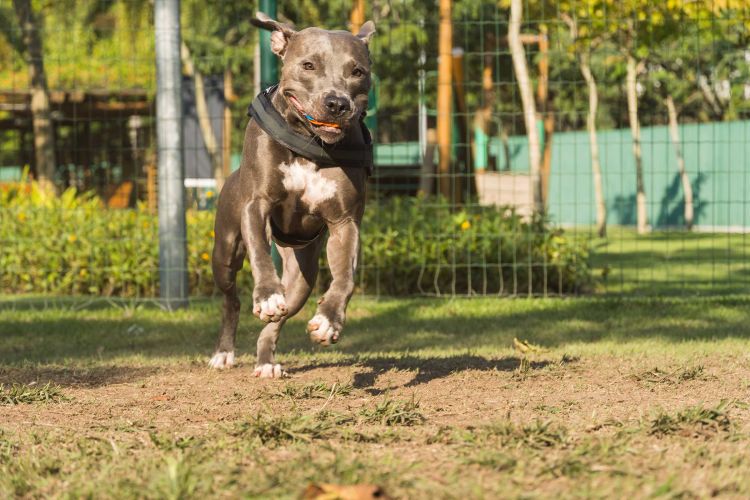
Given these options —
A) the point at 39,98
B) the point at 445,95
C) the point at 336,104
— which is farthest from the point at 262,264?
the point at 39,98

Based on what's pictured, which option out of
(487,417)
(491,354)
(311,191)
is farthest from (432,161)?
(487,417)

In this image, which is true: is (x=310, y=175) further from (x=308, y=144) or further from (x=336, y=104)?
(x=336, y=104)

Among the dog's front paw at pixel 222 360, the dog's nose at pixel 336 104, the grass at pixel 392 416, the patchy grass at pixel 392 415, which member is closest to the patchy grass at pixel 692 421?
the grass at pixel 392 416

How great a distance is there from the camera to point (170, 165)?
393 inches

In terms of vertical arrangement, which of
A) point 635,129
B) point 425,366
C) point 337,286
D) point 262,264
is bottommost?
point 425,366

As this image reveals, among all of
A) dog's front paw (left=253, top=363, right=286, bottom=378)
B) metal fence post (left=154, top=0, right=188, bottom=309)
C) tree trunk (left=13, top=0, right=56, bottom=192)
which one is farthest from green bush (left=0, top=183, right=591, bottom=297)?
dog's front paw (left=253, top=363, right=286, bottom=378)

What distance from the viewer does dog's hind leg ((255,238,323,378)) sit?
6.03m

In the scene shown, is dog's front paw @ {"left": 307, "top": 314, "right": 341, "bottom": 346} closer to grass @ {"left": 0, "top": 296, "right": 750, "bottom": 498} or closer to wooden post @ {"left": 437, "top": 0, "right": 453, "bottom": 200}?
grass @ {"left": 0, "top": 296, "right": 750, "bottom": 498}

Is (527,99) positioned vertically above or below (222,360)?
above

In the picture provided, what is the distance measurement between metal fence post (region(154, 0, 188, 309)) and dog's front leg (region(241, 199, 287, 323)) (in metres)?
4.67

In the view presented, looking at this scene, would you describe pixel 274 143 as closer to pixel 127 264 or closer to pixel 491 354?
pixel 491 354

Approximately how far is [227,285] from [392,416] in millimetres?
2273

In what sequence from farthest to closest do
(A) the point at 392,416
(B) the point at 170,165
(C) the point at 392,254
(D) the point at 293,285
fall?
(C) the point at 392,254 < (B) the point at 170,165 < (D) the point at 293,285 < (A) the point at 392,416

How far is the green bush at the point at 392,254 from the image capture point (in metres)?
10.7
